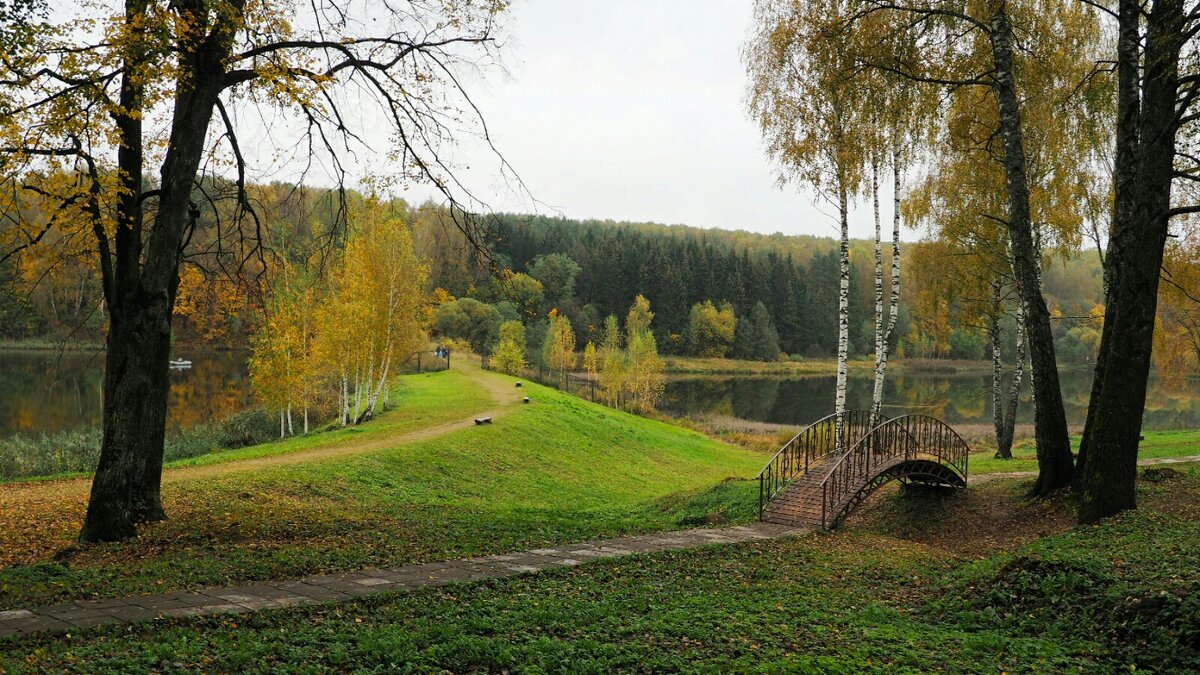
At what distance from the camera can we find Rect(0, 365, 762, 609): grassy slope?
826 centimetres

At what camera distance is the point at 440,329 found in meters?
68.4

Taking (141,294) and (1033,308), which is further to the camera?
(1033,308)

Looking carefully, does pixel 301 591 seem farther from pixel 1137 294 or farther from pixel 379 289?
pixel 379 289

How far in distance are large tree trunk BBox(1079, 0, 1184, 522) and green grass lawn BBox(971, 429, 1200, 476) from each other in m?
7.85

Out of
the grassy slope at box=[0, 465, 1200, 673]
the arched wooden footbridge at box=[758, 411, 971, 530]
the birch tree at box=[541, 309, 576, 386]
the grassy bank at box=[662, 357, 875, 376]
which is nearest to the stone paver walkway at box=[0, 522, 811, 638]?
the grassy slope at box=[0, 465, 1200, 673]

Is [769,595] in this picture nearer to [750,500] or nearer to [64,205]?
[750,500]

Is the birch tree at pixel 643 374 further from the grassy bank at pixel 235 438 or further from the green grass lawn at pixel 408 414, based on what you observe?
the grassy bank at pixel 235 438

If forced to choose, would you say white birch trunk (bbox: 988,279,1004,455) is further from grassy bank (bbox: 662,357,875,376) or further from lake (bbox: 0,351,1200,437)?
grassy bank (bbox: 662,357,875,376)

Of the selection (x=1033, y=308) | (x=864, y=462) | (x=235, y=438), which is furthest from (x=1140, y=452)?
(x=235, y=438)

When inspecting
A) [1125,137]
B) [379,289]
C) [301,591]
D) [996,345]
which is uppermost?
[1125,137]

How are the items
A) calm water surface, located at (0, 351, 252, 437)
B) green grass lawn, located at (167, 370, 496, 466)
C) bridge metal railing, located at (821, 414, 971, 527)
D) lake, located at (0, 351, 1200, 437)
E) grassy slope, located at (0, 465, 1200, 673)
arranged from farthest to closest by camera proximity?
lake, located at (0, 351, 1200, 437)
calm water surface, located at (0, 351, 252, 437)
green grass lawn, located at (167, 370, 496, 466)
bridge metal railing, located at (821, 414, 971, 527)
grassy slope, located at (0, 465, 1200, 673)

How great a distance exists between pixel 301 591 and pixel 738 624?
397 centimetres

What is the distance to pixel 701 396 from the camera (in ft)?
211

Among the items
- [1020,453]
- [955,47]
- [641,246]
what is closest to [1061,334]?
[641,246]
